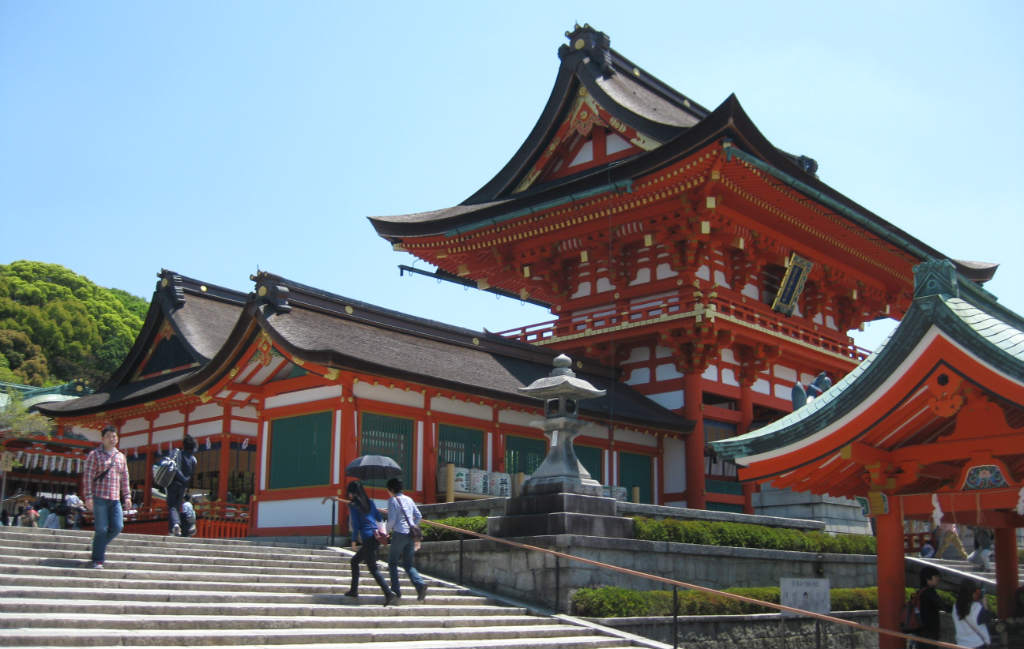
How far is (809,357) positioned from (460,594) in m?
17.2

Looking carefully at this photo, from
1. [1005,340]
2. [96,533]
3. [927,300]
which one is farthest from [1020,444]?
[96,533]

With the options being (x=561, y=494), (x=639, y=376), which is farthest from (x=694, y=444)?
(x=561, y=494)

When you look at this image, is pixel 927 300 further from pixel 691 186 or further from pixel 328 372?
pixel 691 186

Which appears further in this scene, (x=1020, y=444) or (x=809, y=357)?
(x=809, y=357)

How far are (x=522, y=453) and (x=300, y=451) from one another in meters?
5.14

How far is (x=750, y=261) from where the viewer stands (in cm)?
2742

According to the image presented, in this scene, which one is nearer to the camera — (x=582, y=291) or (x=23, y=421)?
(x=582, y=291)

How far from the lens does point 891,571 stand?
1077cm

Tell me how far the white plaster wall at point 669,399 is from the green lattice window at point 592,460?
3.33m

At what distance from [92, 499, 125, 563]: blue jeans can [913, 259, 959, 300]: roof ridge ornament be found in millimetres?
9332

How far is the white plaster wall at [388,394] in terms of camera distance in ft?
62.3

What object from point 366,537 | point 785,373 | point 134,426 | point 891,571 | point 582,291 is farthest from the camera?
point 785,373

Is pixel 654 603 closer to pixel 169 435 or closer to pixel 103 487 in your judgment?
pixel 103 487

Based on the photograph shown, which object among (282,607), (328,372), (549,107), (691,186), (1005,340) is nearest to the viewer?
(1005,340)
